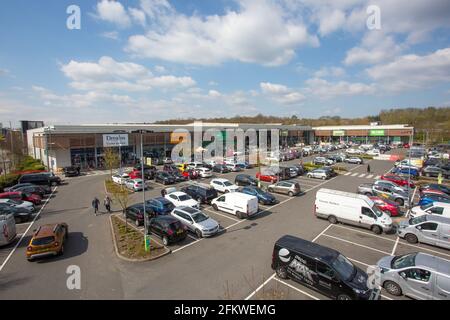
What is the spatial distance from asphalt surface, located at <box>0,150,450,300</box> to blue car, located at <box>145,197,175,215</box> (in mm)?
3246

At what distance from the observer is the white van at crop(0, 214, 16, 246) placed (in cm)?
1392

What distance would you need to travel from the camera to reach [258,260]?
12.0 meters

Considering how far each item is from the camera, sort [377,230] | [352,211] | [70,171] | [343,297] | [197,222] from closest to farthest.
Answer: [343,297]
[197,222]
[377,230]
[352,211]
[70,171]

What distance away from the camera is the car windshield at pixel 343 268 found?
8894 mm

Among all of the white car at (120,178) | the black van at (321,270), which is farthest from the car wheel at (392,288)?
the white car at (120,178)

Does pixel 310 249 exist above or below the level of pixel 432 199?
above

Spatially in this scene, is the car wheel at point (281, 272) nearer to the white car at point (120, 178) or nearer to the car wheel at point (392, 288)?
the car wheel at point (392, 288)

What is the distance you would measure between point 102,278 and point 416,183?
3457cm

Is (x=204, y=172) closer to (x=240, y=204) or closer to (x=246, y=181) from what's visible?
(x=246, y=181)

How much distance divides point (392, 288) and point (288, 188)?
1500cm

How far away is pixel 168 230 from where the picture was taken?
14.0 m

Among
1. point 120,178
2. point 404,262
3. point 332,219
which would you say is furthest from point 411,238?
point 120,178

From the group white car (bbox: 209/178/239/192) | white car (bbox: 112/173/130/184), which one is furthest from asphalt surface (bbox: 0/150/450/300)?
white car (bbox: 112/173/130/184)
